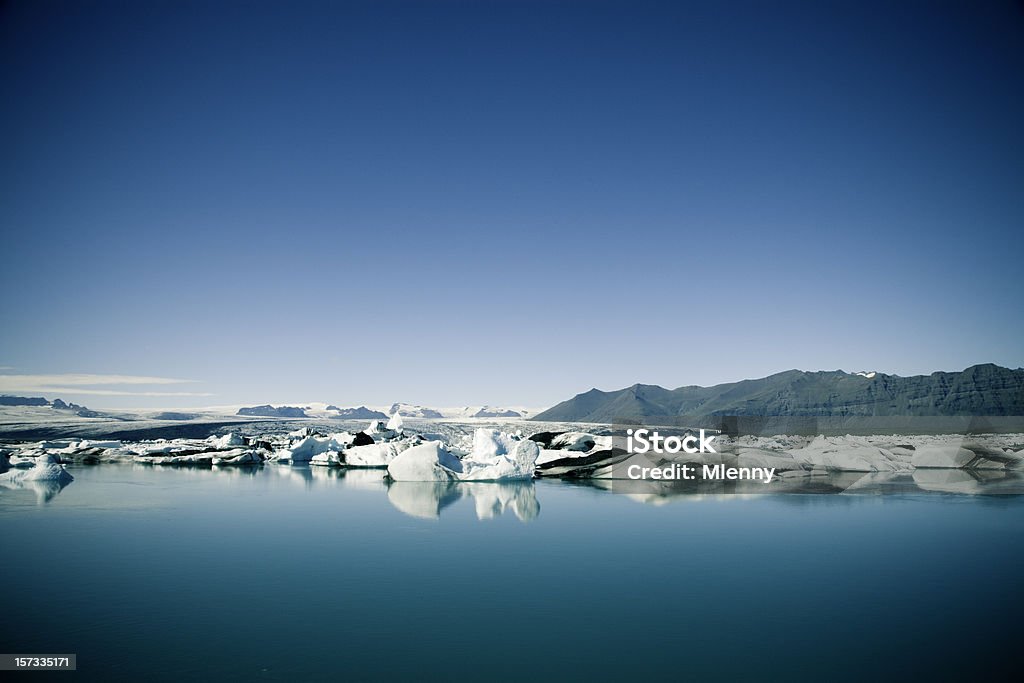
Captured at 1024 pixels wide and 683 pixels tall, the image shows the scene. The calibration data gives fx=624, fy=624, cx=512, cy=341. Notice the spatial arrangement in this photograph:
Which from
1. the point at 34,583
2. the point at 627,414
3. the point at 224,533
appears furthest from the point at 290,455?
the point at 627,414

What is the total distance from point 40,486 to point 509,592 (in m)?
14.7

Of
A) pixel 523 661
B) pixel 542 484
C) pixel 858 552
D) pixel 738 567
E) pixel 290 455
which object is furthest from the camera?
pixel 290 455

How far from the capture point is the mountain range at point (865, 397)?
218 feet

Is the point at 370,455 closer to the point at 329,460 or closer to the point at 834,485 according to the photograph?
the point at 329,460

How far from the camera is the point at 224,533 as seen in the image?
948 cm

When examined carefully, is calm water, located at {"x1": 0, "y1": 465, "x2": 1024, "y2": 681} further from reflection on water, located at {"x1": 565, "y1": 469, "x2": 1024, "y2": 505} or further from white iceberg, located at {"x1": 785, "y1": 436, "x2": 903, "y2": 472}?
white iceberg, located at {"x1": 785, "y1": 436, "x2": 903, "y2": 472}

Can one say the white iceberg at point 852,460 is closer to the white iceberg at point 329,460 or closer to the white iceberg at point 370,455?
the white iceberg at point 370,455

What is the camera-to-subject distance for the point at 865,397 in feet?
249

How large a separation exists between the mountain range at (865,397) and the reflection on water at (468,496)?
36.3 m

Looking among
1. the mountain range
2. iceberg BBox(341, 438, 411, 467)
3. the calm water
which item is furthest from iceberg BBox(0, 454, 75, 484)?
the mountain range

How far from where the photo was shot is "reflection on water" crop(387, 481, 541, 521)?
11.6m

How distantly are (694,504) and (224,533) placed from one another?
906cm

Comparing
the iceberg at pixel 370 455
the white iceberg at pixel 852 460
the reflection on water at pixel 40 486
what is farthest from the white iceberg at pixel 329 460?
the white iceberg at pixel 852 460

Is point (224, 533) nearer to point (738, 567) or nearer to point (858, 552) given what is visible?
point (738, 567)
